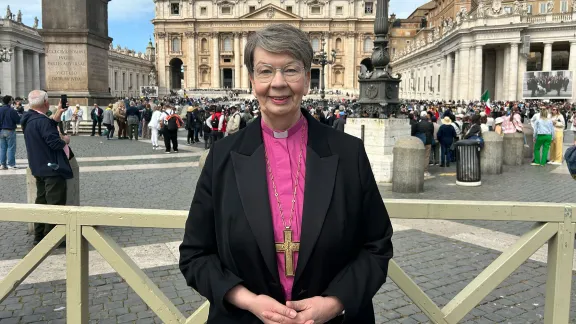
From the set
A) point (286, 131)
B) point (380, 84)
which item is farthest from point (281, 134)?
point (380, 84)

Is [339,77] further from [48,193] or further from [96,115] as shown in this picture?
[48,193]

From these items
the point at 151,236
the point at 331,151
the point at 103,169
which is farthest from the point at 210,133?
the point at 331,151

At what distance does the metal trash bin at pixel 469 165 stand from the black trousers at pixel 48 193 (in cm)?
848

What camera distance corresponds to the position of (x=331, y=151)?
1.95 meters

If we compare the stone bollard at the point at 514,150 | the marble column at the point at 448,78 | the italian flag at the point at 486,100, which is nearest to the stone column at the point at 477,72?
the marble column at the point at 448,78

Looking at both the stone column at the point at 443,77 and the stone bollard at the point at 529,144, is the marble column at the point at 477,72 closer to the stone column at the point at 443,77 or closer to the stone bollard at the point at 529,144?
the stone column at the point at 443,77

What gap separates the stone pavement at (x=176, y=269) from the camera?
4188mm

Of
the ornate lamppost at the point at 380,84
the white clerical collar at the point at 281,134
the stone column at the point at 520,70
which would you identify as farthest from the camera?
the stone column at the point at 520,70

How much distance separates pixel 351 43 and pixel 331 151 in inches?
3817

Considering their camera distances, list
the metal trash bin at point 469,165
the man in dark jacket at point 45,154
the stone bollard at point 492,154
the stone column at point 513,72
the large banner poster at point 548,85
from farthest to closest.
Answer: the stone column at point 513,72 < the large banner poster at point 548,85 < the stone bollard at point 492,154 < the metal trash bin at point 469,165 < the man in dark jacket at point 45,154

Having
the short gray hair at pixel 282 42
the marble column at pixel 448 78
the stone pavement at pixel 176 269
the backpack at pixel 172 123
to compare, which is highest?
the marble column at pixel 448 78

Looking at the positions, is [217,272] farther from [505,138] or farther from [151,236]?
[505,138]

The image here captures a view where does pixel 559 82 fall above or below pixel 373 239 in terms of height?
above

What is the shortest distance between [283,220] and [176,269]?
3.75 meters
